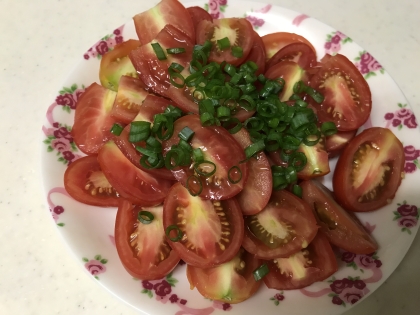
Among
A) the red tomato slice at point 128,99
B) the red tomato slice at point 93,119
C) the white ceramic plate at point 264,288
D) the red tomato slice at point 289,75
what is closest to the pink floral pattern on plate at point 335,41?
the white ceramic plate at point 264,288

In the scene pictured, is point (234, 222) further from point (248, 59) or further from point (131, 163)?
point (248, 59)

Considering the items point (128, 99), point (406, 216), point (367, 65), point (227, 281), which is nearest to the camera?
point (227, 281)

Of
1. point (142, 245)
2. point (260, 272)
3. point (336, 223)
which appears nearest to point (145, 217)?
point (142, 245)

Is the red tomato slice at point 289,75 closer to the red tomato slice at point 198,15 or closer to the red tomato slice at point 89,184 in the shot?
the red tomato slice at point 198,15

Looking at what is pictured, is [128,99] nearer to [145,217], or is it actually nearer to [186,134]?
[186,134]

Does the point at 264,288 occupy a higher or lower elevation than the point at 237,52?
lower

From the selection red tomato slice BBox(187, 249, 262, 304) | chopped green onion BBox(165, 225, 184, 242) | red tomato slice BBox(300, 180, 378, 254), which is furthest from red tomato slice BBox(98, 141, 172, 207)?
red tomato slice BBox(300, 180, 378, 254)

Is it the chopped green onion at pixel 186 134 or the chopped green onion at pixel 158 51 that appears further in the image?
the chopped green onion at pixel 158 51
